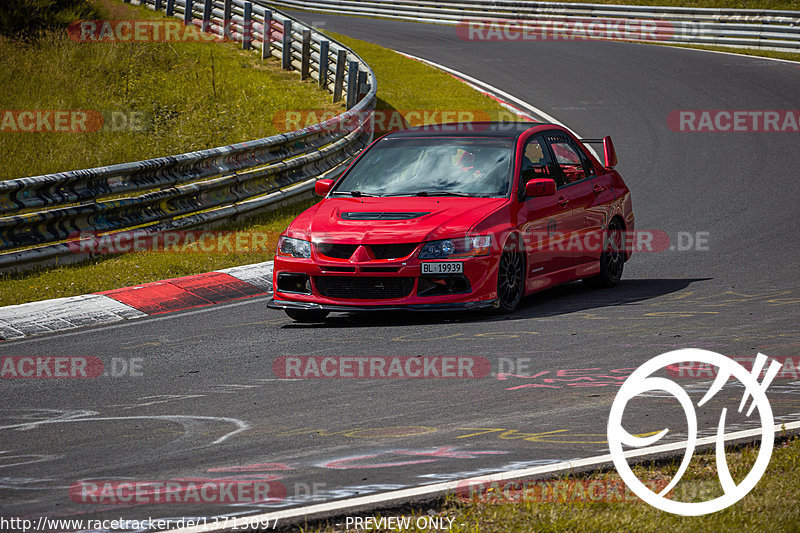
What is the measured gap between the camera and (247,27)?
2533 cm

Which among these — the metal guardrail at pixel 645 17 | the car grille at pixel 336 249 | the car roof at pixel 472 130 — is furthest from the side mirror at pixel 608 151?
the metal guardrail at pixel 645 17

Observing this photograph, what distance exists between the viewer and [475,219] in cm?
861

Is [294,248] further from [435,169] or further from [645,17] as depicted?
[645,17]

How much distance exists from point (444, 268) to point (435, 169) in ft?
4.90

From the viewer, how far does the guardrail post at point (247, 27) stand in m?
25.2

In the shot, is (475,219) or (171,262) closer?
(475,219)

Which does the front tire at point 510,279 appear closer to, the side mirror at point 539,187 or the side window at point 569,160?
the side mirror at point 539,187

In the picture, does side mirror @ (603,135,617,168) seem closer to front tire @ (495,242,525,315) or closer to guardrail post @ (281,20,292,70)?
front tire @ (495,242,525,315)

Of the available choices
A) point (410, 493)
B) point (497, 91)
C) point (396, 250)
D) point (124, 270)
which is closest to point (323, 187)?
point (396, 250)

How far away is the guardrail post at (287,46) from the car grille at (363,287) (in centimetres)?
1514

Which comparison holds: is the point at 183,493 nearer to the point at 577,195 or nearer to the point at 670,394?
the point at 670,394

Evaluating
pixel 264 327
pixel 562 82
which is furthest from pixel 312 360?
pixel 562 82

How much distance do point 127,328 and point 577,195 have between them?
4.33 meters

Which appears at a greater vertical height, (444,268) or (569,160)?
(569,160)
